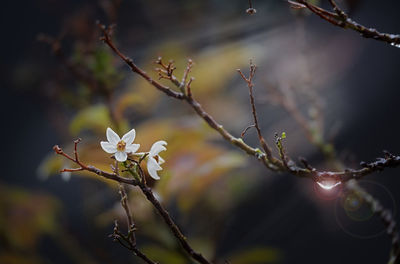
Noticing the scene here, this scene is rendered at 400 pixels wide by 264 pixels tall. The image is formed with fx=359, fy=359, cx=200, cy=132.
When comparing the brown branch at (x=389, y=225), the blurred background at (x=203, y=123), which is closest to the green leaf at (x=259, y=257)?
the blurred background at (x=203, y=123)

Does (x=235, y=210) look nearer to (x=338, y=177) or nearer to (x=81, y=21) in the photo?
(x=81, y=21)

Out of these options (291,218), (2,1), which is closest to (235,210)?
(291,218)

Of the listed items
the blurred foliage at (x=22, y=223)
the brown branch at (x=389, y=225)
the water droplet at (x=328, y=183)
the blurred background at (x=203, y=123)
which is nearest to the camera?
the water droplet at (x=328, y=183)

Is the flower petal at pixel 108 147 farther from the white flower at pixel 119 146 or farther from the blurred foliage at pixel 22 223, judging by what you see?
the blurred foliage at pixel 22 223

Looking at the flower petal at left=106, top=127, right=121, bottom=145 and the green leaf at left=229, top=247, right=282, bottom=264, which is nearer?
the flower petal at left=106, top=127, right=121, bottom=145

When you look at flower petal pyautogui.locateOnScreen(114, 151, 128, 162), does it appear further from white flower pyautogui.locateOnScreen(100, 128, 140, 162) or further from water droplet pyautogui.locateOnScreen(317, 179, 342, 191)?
water droplet pyautogui.locateOnScreen(317, 179, 342, 191)

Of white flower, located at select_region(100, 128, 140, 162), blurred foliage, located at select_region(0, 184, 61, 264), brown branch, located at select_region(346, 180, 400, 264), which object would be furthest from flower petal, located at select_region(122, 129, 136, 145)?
blurred foliage, located at select_region(0, 184, 61, 264)

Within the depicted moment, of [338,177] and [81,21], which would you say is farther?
[81,21]

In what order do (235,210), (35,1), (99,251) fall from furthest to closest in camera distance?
(35,1) → (235,210) → (99,251)

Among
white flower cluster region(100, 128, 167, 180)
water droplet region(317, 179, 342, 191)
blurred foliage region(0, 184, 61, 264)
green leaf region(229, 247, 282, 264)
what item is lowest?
water droplet region(317, 179, 342, 191)
